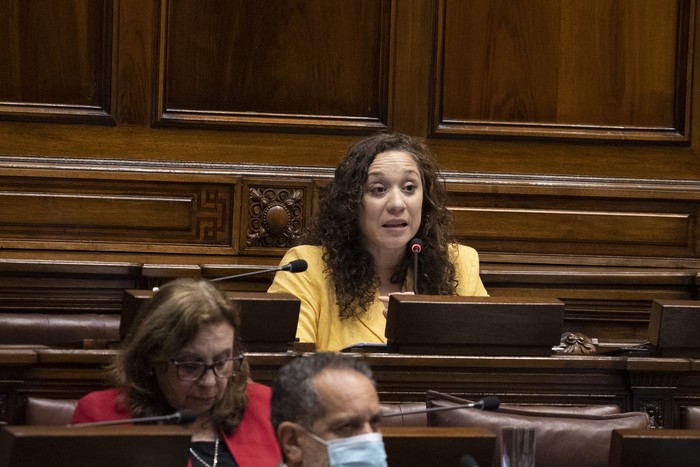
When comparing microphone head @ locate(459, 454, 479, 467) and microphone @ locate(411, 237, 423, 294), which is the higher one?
microphone @ locate(411, 237, 423, 294)

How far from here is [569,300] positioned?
11.1 ft

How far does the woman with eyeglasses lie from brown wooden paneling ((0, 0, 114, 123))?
4.69 feet

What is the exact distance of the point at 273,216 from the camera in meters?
3.30

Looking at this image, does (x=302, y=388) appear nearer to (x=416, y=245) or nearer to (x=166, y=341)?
(x=166, y=341)

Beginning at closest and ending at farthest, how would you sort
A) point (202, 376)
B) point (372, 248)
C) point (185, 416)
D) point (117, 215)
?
1. point (185, 416)
2. point (202, 376)
3. point (372, 248)
4. point (117, 215)

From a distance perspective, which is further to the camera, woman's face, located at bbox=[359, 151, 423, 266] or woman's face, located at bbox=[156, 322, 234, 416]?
woman's face, located at bbox=[359, 151, 423, 266]

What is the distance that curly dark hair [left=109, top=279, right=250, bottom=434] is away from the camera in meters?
1.92

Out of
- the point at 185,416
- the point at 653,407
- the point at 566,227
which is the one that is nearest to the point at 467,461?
the point at 185,416

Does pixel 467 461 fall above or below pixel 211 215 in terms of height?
below

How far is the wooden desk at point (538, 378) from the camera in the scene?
7.41 feet

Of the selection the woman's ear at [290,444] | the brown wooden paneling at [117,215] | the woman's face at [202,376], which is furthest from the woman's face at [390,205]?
the woman's ear at [290,444]

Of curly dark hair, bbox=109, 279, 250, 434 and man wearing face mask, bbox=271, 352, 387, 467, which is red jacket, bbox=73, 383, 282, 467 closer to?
curly dark hair, bbox=109, 279, 250, 434

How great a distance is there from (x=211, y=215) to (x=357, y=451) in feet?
6.03

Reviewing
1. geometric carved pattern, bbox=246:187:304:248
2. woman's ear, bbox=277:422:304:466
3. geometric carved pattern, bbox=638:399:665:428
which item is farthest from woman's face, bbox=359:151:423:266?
woman's ear, bbox=277:422:304:466
